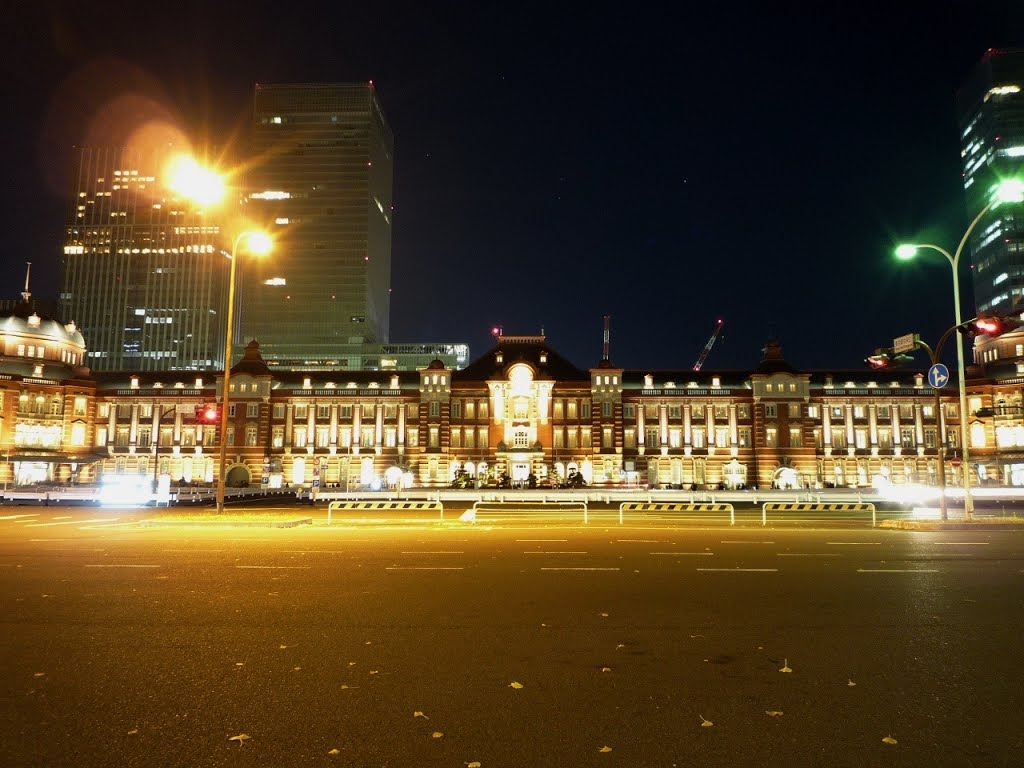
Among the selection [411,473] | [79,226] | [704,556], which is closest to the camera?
[704,556]

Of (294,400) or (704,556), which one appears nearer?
(704,556)

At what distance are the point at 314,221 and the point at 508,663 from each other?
168972mm

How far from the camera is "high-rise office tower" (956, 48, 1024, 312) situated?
125062 millimetres

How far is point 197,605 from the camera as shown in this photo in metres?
10.1

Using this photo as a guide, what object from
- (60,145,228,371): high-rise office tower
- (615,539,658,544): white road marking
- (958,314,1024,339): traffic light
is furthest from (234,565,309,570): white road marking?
(60,145,228,371): high-rise office tower

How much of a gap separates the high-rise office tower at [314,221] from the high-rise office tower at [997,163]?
132640 millimetres

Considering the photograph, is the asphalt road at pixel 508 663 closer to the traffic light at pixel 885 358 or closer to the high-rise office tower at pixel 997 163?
the traffic light at pixel 885 358

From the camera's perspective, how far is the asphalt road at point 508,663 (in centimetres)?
516

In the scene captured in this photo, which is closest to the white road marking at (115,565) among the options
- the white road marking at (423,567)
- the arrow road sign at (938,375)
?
the white road marking at (423,567)

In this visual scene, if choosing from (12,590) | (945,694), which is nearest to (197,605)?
(12,590)

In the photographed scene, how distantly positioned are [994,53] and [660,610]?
16824 cm

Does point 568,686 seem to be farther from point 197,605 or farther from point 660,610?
point 197,605

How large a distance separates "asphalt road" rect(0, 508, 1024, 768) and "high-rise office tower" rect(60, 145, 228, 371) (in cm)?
14877

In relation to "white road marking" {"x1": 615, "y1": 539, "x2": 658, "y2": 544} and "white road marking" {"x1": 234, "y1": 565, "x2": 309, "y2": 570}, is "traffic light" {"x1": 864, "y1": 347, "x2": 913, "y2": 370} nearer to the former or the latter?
"white road marking" {"x1": 615, "y1": 539, "x2": 658, "y2": 544}
